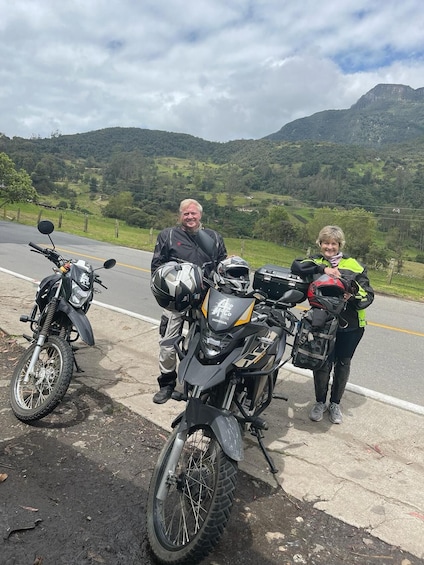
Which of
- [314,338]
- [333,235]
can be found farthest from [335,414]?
[333,235]

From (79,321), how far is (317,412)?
2437 mm

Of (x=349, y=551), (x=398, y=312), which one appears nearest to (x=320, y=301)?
(x=349, y=551)

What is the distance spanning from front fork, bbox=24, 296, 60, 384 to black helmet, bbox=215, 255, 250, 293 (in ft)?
5.86

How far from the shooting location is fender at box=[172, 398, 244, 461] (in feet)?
7.51

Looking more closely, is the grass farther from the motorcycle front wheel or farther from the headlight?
the motorcycle front wheel

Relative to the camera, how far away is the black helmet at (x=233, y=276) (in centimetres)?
298

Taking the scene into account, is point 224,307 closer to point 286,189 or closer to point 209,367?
point 209,367

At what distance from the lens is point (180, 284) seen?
302cm

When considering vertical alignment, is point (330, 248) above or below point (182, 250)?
above

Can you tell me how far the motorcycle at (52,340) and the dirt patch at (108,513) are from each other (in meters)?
0.25

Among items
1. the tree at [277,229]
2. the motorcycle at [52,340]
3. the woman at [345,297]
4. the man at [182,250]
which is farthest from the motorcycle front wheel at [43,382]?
the tree at [277,229]

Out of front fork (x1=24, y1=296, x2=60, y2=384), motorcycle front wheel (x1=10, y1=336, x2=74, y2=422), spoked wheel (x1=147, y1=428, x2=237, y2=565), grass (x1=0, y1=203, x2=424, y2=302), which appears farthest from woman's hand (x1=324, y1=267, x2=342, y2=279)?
grass (x1=0, y1=203, x2=424, y2=302)

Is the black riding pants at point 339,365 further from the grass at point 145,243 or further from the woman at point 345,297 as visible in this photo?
the grass at point 145,243

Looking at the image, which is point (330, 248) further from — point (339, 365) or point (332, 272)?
point (339, 365)
